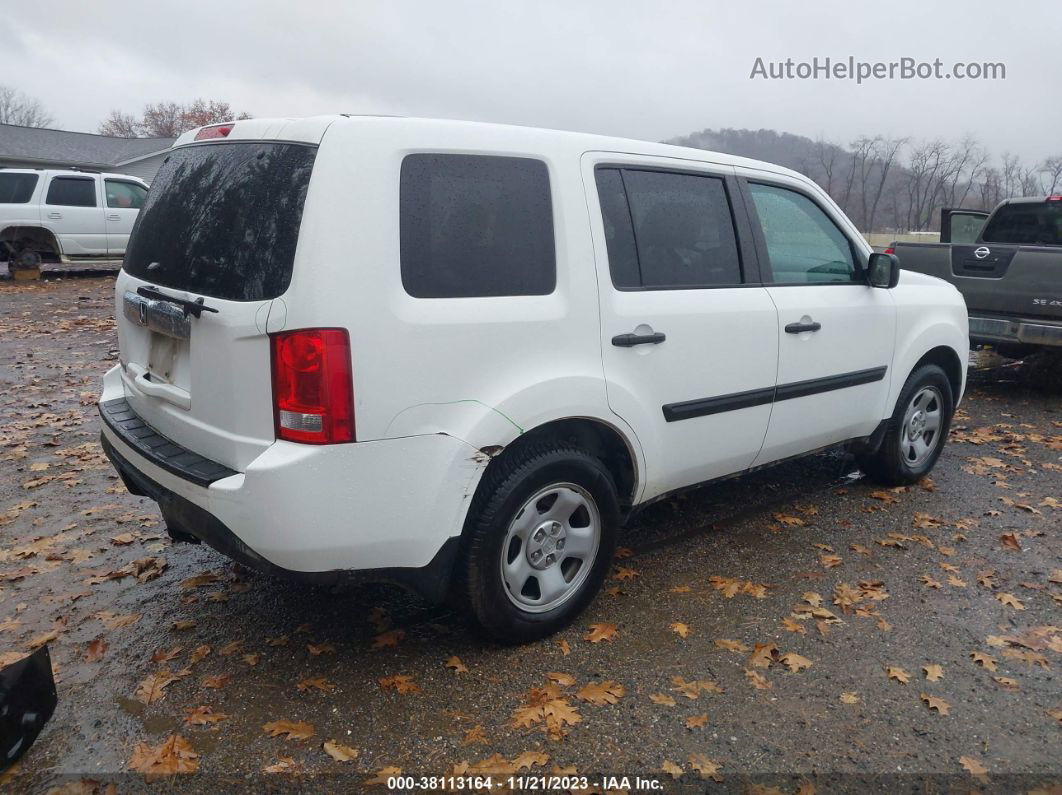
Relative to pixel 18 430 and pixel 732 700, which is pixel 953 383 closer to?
pixel 732 700

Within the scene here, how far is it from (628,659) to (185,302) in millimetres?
2168

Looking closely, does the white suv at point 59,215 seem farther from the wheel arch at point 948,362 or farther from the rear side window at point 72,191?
the wheel arch at point 948,362

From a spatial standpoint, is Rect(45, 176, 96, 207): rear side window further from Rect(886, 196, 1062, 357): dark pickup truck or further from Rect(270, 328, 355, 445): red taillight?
Rect(270, 328, 355, 445): red taillight

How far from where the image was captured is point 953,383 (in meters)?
5.39

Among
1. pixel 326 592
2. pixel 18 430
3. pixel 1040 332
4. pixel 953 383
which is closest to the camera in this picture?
pixel 326 592

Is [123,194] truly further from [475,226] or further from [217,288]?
[475,226]

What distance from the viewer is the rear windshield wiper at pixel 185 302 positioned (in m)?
2.83

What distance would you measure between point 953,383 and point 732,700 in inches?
133

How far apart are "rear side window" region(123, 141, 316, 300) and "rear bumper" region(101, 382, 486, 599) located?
60cm

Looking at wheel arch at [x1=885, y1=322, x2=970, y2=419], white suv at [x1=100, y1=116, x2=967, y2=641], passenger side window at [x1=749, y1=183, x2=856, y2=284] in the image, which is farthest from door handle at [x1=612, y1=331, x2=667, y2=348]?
wheel arch at [x1=885, y1=322, x2=970, y2=419]

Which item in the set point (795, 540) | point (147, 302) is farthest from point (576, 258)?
point (795, 540)

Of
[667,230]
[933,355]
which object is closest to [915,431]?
[933,355]

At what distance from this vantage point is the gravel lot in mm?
2688

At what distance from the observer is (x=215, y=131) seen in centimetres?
324
